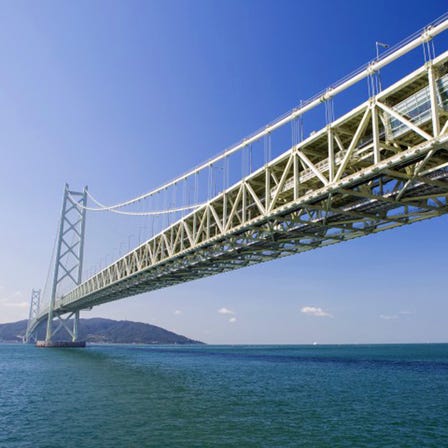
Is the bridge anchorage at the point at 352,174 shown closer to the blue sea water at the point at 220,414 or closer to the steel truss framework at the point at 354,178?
the steel truss framework at the point at 354,178

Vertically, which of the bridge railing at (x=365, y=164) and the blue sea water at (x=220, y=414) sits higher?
the bridge railing at (x=365, y=164)

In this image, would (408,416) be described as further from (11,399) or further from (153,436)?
(11,399)

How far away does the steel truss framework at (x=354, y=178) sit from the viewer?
55.0 feet

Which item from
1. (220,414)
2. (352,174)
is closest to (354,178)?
(352,174)

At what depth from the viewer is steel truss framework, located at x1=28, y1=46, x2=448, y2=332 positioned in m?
16.8

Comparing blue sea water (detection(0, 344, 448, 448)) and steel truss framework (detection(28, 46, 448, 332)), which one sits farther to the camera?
steel truss framework (detection(28, 46, 448, 332))

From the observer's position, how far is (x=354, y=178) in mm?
18141

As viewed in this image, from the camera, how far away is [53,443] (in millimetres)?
13516

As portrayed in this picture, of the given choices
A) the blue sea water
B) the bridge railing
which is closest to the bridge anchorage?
the bridge railing

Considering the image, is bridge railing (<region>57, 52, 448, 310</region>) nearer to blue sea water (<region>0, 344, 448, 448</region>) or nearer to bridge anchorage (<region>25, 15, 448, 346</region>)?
bridge anchorage (<region>25, 15, 448, 346</region>)

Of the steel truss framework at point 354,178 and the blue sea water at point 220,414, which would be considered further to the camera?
the steel truss framework at point 354,178

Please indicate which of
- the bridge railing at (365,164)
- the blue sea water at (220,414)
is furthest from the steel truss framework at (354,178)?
the blue sea water at (220,414)

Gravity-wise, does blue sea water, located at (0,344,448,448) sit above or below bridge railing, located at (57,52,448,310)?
below

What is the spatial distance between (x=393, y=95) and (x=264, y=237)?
13707 mm
